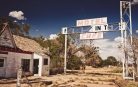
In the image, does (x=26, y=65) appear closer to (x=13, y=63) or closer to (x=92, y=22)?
(x=13, y=63)

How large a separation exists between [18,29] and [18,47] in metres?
45.3

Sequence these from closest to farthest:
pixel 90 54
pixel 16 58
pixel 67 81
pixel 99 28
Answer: pixel 67 81
pixel 16 58
pixel 99 28
pixel 90 54

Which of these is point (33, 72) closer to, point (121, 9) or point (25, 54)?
point (25, 54)

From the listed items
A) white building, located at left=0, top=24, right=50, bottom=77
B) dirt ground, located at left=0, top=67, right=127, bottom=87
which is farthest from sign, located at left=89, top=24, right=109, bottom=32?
white building, located at left=0, top=24, right=50, bottom=77

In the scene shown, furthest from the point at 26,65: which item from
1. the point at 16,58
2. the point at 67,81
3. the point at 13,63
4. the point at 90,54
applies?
the point at 90,54

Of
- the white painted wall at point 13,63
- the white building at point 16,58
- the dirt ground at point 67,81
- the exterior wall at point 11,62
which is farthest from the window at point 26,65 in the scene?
the dirt ground at point 67,81

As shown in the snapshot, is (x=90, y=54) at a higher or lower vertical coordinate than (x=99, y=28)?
lower

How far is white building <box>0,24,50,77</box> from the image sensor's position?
25.1 m

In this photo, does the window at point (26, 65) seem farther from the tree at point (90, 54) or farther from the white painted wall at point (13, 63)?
the tree at point (90, 54)

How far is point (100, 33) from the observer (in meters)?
32.6

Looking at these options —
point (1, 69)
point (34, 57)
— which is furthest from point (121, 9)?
point (1, 69)

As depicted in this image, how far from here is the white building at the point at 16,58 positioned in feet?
82.3

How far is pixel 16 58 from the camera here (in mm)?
27281

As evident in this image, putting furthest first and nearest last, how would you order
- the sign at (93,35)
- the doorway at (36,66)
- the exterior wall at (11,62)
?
the sign at (93,35)
the doorway at (36,66)
the exterior wall at (11,62)
